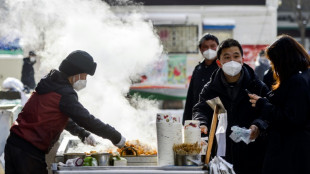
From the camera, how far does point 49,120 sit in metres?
4.50

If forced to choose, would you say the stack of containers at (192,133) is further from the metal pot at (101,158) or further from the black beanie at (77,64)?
the black beanie at (77,64)

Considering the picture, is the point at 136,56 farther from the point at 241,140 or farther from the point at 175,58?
the point at 175,58

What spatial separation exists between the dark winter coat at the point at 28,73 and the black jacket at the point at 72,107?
11032 millimetres

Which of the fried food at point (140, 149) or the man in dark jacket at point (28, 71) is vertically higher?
the man in dark jacket at point (28, 71)

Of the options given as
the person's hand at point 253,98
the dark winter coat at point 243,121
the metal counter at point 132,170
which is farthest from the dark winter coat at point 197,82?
the metal counter at point 132,170

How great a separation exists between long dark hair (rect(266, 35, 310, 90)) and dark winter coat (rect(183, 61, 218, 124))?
197 cm

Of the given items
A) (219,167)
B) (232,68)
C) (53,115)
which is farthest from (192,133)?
(53,115)

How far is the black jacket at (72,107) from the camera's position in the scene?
443 centimetres

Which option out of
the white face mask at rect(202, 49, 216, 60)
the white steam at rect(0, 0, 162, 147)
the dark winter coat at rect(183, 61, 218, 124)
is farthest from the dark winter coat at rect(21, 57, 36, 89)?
the white face mask at rect(202, 49, 216, 60)

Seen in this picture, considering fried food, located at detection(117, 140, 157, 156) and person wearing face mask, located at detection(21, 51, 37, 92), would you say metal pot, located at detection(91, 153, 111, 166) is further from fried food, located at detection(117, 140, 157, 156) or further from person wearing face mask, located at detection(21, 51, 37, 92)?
person wearing face mask, located at detection(21, 51, 37, 92)

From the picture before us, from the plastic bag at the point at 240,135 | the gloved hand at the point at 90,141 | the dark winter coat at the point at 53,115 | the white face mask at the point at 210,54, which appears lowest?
the gloved hand at the point at 90,141

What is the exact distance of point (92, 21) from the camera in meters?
7.55

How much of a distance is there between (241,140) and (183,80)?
14.1 m

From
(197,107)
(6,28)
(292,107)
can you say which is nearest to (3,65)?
(6,28)
